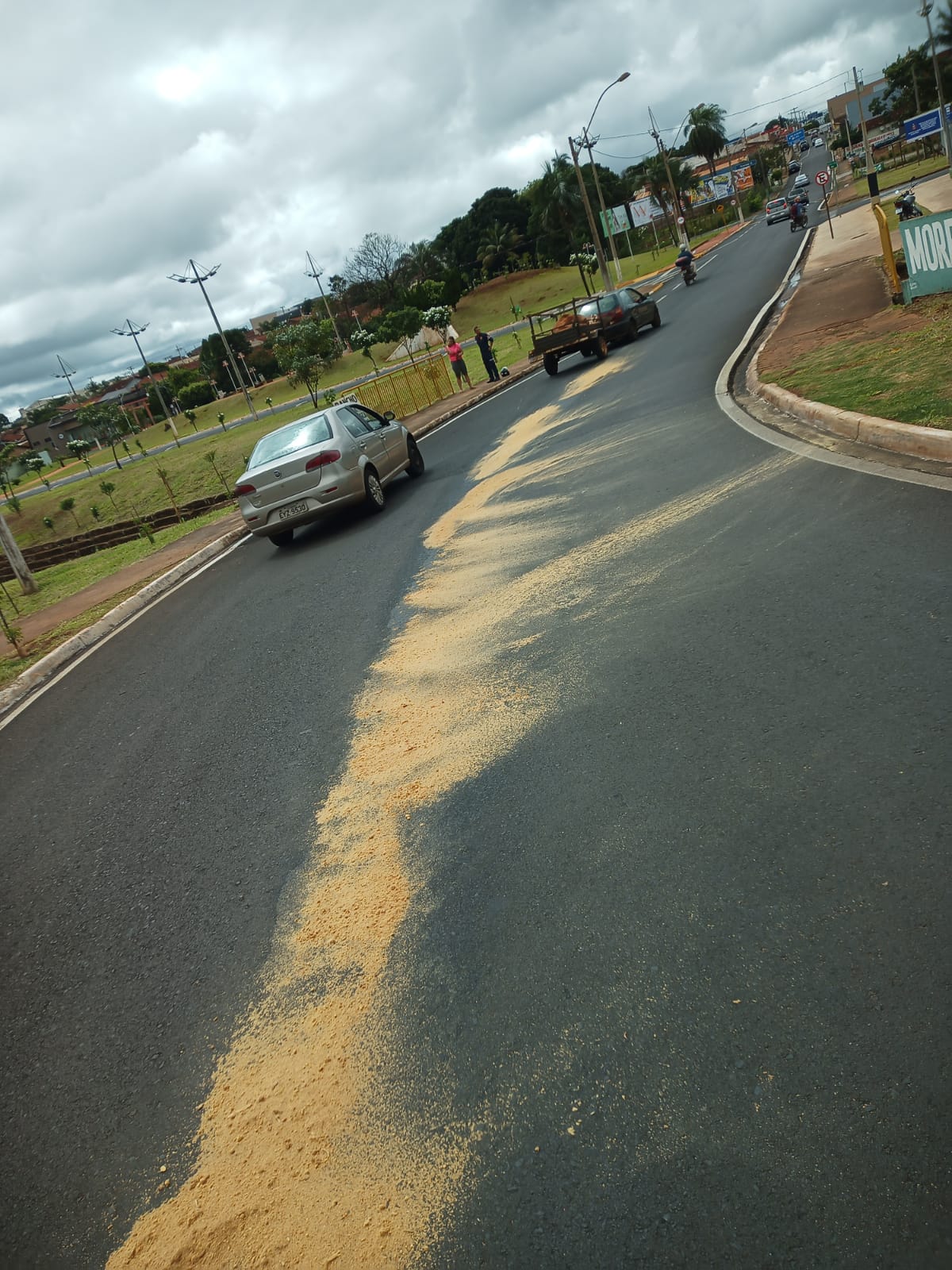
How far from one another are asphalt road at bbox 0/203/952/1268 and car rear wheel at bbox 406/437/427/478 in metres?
7.72

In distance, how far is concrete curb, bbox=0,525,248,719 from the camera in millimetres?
9281

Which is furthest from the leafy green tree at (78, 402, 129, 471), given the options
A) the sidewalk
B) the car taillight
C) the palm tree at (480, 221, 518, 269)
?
the car taillight

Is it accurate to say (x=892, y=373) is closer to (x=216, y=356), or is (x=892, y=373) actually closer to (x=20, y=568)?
(x=20, y=568)

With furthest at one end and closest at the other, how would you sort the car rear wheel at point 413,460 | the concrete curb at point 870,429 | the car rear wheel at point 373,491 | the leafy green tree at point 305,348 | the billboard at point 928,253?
the leafy green tree at point 305,348 → the car rear wheel at point 413,460 → the car rear wheel at point 373,491 → the billboard at point 928,253 → the concrete curb at point 870,429

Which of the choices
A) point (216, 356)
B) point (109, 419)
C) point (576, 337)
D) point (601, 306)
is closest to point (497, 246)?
point (216, 356)

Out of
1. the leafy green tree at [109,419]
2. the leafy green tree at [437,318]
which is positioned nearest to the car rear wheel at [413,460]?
the leafy green tree at [437,318]

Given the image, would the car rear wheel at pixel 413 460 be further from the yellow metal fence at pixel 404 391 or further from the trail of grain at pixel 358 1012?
the yellow metal fence at pixel 404 391

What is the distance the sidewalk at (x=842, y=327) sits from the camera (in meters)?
7.01

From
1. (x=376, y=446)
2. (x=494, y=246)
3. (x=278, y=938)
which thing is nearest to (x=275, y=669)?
(x=278, y=938)

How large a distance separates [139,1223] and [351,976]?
Answer: 100 cm

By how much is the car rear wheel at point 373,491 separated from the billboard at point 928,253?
8.11 m

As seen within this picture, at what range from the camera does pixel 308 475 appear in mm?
11352

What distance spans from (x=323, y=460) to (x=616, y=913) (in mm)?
9372

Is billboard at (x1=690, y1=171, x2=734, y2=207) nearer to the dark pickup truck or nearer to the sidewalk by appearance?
the sidewalk
